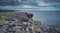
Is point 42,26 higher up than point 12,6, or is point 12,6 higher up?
point 12,6

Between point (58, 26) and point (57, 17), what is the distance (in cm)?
13

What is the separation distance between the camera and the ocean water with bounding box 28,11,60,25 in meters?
A: 2.37

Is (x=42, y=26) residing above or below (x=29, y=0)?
below

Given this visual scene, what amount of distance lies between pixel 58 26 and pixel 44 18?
225 millimetres

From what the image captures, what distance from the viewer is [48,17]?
7.81ft

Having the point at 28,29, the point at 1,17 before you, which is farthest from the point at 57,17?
the point at 1,17

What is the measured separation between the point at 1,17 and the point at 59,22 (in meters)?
0.82

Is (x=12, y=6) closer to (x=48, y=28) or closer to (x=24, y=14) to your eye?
(x=24, y=14)

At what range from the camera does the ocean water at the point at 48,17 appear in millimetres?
2371

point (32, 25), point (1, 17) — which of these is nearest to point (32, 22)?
Result: point (32, 25)

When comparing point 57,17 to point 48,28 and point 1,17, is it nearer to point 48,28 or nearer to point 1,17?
point 48,28

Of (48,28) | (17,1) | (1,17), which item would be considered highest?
(17,1)

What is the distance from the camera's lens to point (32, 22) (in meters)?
2.38

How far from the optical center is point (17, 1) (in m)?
2.38
